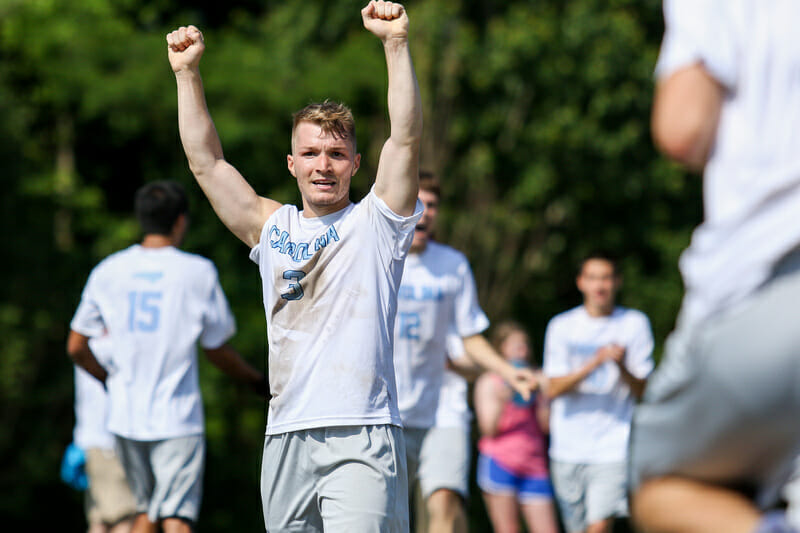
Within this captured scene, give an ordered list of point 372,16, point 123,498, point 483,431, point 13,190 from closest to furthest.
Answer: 1. point 372,16
2. point 123,498
3. point 483,431
4. point 13,190

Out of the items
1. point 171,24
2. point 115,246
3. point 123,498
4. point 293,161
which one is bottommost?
point 123,498

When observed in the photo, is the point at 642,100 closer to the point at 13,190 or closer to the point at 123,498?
the point at 13,190

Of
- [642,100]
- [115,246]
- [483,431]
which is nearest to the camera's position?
[483,431]

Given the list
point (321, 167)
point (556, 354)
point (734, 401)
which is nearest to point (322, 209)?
point (321, 167)

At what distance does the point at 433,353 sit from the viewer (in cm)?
683

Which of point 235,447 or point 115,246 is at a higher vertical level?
point 115,246

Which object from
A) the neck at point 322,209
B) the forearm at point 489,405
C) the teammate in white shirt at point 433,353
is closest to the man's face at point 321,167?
the neck at point 322,209

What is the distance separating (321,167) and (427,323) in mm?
2687

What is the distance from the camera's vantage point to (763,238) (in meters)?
2.36

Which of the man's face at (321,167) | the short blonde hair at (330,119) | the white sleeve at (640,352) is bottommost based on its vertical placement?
the white sleeve at (640,352)

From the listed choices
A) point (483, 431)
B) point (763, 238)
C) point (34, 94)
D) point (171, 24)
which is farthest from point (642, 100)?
point (763, 238)

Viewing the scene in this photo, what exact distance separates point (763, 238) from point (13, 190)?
1559cm

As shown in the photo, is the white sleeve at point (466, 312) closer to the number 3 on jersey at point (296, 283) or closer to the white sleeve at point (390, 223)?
the white sleeve at point (390, 223)

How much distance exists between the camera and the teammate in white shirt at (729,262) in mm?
2291
